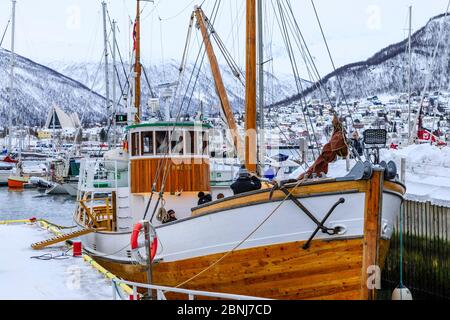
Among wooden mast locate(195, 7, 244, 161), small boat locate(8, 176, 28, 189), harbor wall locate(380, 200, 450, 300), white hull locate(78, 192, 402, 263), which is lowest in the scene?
small boat locate(8, 176, 28, 189)

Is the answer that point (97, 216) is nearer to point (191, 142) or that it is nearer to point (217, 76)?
point (191, 142)

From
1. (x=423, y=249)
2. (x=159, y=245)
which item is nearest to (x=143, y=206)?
(x=159, y=245)

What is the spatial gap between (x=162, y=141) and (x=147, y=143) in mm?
409

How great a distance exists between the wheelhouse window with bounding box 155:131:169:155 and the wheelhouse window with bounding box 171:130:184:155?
16cm

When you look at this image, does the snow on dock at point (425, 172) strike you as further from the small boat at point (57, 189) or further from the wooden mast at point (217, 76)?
the small boat at point (57, 189)

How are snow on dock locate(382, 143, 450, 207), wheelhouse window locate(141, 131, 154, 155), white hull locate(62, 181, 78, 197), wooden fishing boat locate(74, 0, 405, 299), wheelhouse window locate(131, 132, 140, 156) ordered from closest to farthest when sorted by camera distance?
wooden fishing boat locate(74, 0, 405, 299)
wheelhouse window locate(141, 131, 154, 155)
wheelhouse window locate(131, 132, 140, 156)
snow on dock locate(382, 143, 450, 207)
white hull locate(62, 181, 78, 197)

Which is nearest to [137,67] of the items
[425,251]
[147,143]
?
[147,143]

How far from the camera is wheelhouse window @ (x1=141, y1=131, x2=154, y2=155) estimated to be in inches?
615

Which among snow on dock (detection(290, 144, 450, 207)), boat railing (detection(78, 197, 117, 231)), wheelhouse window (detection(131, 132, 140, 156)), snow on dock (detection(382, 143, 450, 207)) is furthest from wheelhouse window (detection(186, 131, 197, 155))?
snow on dock (detection(382, 143, 450, 207))

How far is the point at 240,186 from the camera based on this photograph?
12281 millimetres

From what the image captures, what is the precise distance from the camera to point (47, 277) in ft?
41.0

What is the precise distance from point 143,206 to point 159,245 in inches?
99.4

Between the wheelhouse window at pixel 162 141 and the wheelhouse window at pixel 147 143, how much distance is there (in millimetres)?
180

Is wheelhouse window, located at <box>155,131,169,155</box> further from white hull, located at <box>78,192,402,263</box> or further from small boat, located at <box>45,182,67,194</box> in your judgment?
small boat, located at <box>45,182,67,194</box>
